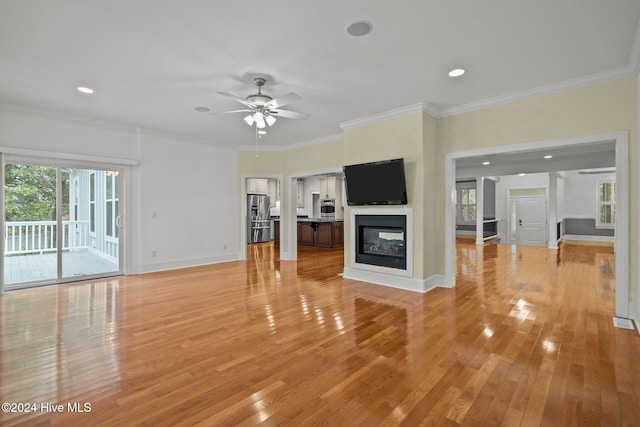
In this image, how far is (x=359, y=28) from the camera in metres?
2.68

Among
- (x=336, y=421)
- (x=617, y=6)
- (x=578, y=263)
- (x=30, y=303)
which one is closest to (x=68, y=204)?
(x=30, y=303)

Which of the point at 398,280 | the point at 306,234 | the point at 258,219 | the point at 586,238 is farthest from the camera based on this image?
the point at 586,238

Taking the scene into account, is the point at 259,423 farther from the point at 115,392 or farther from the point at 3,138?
the point at 3,138

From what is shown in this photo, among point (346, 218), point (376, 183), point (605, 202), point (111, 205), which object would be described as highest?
point (376, 183)

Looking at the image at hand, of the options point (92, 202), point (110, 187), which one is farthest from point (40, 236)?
point (110, 187)

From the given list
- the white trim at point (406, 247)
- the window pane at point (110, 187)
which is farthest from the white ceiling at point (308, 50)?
the white trim at point (406, 247)

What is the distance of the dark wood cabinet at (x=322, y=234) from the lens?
9270 millimetres

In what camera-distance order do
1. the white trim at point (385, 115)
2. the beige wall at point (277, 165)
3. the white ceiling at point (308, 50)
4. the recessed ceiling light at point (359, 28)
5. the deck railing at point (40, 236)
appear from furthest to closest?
1. the beige wall at point (277, 165)
2. the deck railing at point (40, 236)
3. the white trim at point (385, 115)
4. the recessed ceiling light at point (359, 28)
5. the white ceiling at point (308, 50)

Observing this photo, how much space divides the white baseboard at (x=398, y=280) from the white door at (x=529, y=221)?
30.3 ft

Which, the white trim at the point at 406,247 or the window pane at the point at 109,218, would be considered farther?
the window pane at the point at 109,218

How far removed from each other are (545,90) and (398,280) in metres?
3.27

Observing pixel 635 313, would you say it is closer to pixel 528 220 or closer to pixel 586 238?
pixel 528 220

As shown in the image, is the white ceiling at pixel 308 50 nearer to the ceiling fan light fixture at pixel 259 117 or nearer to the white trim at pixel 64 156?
the ceiling fan light fixture at pixel 259 117

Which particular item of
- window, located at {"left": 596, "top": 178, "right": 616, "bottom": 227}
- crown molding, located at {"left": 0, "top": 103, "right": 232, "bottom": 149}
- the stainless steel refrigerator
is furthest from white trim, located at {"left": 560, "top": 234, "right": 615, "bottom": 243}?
crown molding, located at {"left": 0, "top": 103, "right": 232, "bottom": 149}
